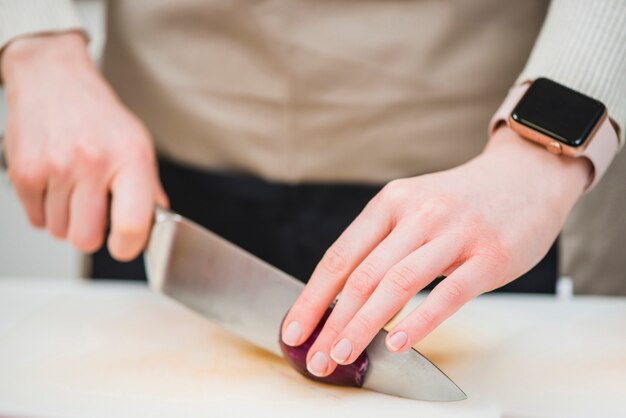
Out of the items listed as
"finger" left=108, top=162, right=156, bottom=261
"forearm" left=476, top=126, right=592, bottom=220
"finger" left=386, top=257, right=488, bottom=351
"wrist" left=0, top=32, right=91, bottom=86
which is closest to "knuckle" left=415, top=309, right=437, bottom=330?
"finger" left=386, top=257, right=488, bottom=351

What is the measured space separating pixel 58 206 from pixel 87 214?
3cm

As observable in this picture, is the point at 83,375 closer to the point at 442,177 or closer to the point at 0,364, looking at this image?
the point at 0,364

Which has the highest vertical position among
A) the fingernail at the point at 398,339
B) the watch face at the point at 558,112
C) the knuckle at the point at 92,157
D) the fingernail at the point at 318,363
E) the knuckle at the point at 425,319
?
the watch face at the point at 558,112

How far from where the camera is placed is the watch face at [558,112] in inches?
18.8

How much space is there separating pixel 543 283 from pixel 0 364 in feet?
1.67

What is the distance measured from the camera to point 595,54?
0.51 m

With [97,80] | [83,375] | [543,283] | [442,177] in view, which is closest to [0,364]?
[83,375]

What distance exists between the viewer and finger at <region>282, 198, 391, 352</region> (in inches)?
17.6

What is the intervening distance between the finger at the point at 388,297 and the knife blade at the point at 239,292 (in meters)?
0.03

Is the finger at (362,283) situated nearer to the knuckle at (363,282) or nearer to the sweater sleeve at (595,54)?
the knuckle at (363,282)

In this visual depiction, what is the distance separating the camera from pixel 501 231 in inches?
17.4

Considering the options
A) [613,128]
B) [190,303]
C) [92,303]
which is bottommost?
[92,303]

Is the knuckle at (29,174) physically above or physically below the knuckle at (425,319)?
below

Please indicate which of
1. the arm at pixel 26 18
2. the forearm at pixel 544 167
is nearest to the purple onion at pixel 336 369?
the forearm at pixel 544 167
